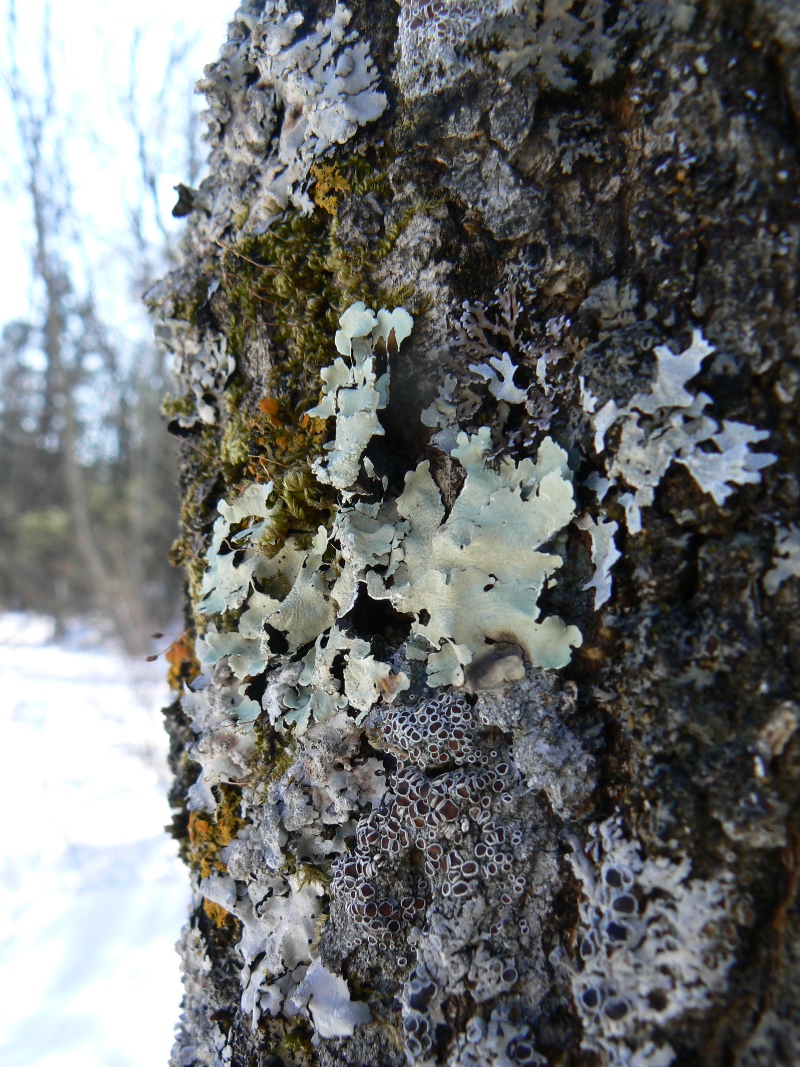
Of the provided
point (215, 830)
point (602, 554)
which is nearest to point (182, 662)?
point (215, 830)

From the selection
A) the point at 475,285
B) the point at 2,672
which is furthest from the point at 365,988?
the point at 2,672

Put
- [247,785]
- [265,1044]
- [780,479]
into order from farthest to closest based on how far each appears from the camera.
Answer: [247,785] < [265,1044] < [780,479]

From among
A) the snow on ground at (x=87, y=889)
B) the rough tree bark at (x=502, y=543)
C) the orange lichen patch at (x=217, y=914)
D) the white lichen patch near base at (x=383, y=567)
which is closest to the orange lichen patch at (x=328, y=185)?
the rough tree bark at (x=502, y=543)

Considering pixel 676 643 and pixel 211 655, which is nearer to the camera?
→ pixel 676 643

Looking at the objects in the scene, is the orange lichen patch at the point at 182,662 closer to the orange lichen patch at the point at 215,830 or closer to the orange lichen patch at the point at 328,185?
the orange lichen patch at the point at 215,830

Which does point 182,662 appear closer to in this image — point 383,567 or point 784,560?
point 383,567

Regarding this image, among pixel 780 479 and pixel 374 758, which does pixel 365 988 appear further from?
pixel 780 479
